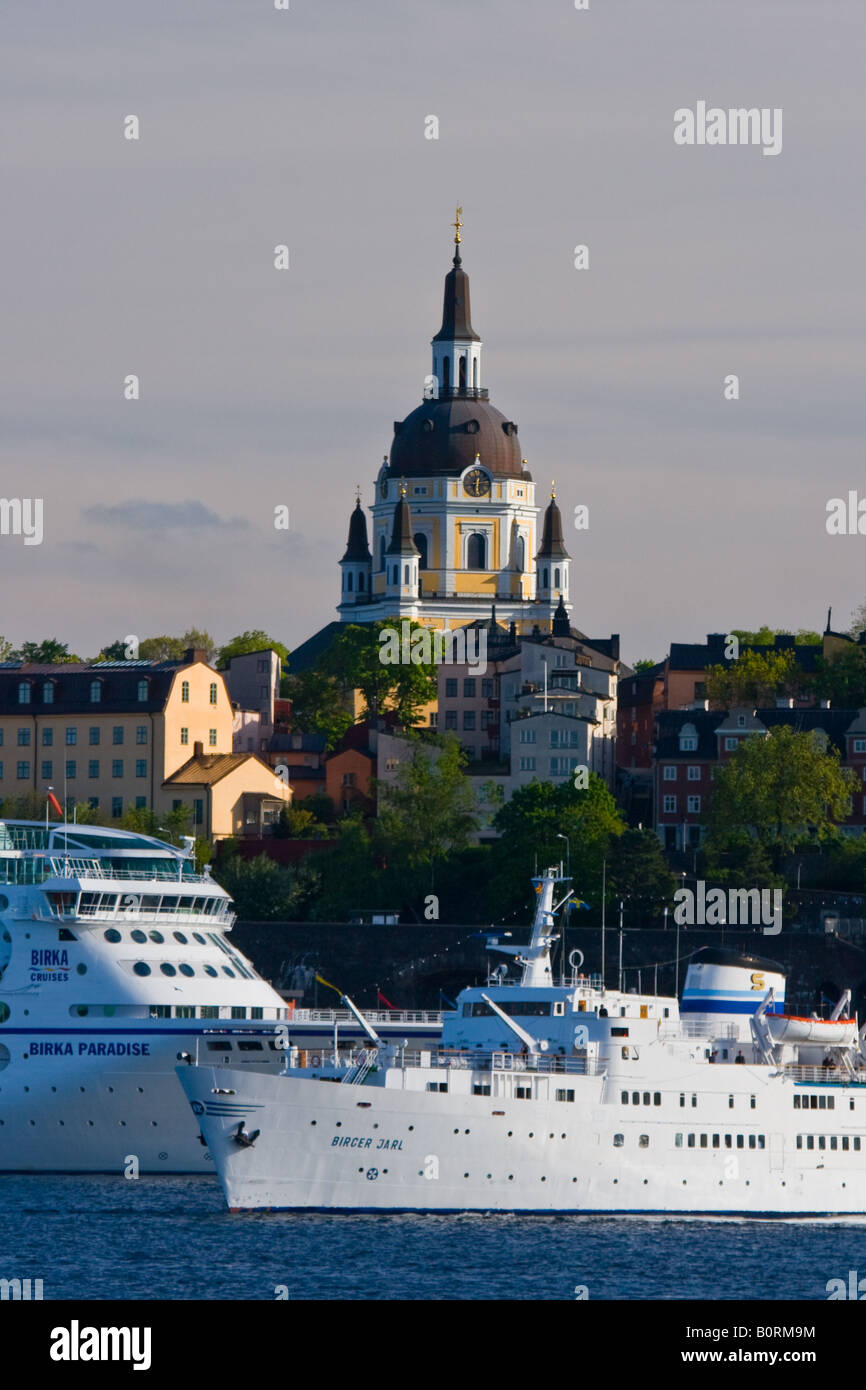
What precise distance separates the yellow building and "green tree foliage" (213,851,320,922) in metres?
12.4

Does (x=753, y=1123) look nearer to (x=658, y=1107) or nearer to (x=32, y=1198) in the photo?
(x=658, y=1107)

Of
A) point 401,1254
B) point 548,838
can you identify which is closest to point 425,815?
point 548,838

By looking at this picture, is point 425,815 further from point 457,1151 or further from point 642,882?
point 457,1151

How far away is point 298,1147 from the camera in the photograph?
64.8 m

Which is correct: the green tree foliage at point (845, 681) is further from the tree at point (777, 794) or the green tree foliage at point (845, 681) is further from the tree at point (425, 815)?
the tree at point (425, 815)

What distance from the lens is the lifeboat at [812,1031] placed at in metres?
70.3

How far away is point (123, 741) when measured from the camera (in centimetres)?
14538

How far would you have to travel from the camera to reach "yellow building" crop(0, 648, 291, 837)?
14438 centimetres

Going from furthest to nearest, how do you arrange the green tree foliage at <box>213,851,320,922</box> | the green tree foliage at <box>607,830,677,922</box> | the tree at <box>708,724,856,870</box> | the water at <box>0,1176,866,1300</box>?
1. the tree at <box>708,724,856,870</box>
2. the green tree foliage at <box>213,851,320,922</box>
3. the green tree foliage at <box>607,830,677,922</box>
4. the water at <box>0,1176,866,1300</box>

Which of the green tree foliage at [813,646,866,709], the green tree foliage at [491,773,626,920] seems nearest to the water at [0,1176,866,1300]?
the green tree foliage at [491,773,626,920]

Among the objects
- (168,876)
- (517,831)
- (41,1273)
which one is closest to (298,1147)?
(41,1273)

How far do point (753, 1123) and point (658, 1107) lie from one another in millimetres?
2614

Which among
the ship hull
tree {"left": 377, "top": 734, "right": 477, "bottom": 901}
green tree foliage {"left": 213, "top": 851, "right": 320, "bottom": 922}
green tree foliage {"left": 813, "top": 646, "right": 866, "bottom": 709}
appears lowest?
the ship hull

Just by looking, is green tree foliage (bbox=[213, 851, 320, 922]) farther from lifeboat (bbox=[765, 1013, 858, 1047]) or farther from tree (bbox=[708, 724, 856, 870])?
lifeboat (bbox=[765, 1013, 858, 1047])
